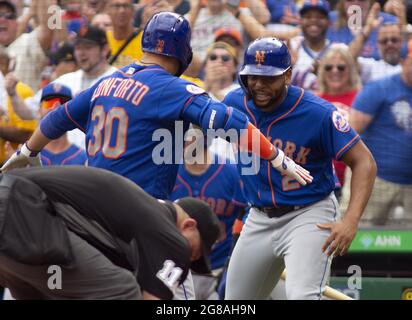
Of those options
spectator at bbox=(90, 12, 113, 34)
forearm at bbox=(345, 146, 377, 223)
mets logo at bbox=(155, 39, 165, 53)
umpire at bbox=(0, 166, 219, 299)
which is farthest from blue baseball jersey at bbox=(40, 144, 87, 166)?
umpire at bbox=(0, 166, 219, 299)

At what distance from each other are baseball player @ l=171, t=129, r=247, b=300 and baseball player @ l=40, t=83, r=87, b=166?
0.79m

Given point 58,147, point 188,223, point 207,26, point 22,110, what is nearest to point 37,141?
point 188,223

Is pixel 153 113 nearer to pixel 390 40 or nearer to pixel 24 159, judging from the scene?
pixel 24 159

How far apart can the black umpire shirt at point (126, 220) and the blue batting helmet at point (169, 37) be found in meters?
1.44

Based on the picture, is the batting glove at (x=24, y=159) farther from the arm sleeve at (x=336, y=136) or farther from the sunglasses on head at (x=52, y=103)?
the sunglasses on head at (x=52, y=103)

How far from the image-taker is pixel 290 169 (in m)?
5.55

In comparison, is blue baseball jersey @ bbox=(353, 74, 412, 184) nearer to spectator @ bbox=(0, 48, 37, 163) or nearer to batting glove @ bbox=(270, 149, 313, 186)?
batting glove @ bbox=(270, 149, 313, 186)

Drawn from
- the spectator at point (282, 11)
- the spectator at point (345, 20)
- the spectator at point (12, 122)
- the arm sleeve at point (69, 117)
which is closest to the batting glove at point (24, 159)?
the arm sleeve at point (69, 117)

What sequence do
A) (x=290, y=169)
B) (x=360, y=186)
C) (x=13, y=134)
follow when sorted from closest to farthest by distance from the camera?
(x=290, y=169), (x=360, y=186), (x=13, y=134)

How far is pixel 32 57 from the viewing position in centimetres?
907

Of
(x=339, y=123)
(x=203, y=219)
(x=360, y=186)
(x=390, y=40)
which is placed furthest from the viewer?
(x=390, y=40)

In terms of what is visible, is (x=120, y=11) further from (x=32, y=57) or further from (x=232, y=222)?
(x=232, y=222)

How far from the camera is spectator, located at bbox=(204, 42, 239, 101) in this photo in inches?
330

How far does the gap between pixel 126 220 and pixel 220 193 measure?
3682 mm
